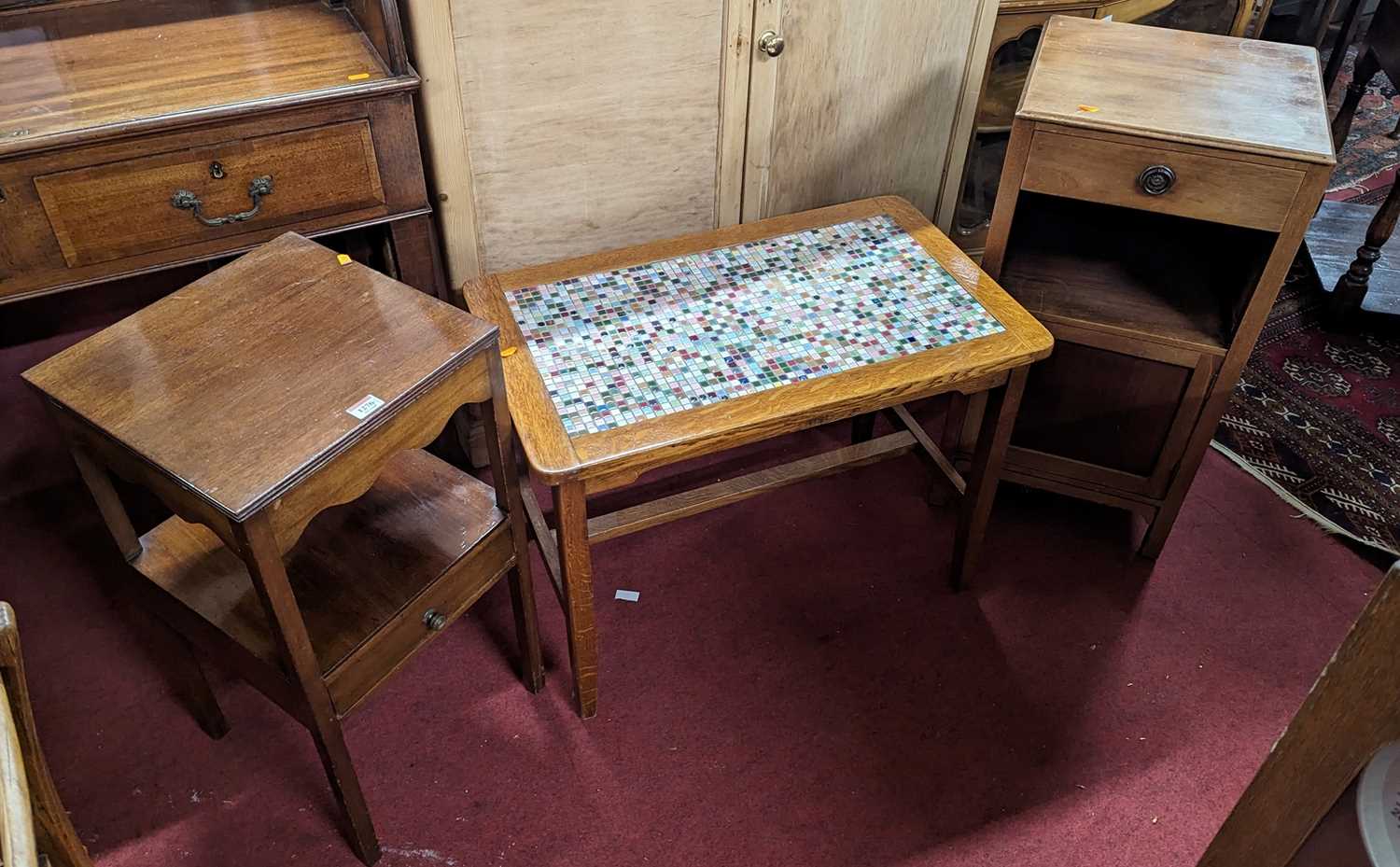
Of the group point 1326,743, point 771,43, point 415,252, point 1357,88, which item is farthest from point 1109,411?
point 1357,88

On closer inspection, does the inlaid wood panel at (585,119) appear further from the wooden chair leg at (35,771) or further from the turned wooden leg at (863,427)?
the wooden chair leg at (35,771)

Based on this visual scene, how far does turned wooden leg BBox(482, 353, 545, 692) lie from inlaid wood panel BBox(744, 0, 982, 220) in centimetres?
89

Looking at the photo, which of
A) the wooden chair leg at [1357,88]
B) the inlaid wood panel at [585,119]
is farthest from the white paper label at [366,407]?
the wooden chair leg at [1357,88]

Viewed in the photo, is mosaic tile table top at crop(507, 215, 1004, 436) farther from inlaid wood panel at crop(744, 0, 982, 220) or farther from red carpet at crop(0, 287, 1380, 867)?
red carpet at crop(0, 287, 1380, 867)

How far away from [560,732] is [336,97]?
1.13 meters

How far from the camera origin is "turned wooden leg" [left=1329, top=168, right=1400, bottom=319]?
2677 millimetres

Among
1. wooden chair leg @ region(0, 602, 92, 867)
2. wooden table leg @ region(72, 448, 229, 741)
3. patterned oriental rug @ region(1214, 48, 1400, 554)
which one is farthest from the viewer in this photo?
patterned oriental rug @ region(1214, 48, 1400, 554)

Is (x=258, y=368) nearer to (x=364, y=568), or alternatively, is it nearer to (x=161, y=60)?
(x=364, y=568)

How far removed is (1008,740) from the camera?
189 centimetres

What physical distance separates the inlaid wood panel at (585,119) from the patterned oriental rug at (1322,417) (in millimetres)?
1445

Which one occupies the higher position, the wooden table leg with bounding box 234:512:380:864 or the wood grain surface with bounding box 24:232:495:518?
the wood grain surface with bounding box 24:232:495:518

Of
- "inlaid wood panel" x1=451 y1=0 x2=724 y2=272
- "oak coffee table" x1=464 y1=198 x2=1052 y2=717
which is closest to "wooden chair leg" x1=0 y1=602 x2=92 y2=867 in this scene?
"oak coffee table" x1=464 y1=198 x2=1052 y2=717

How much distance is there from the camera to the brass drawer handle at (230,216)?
1629mm

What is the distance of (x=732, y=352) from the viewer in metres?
1.70
